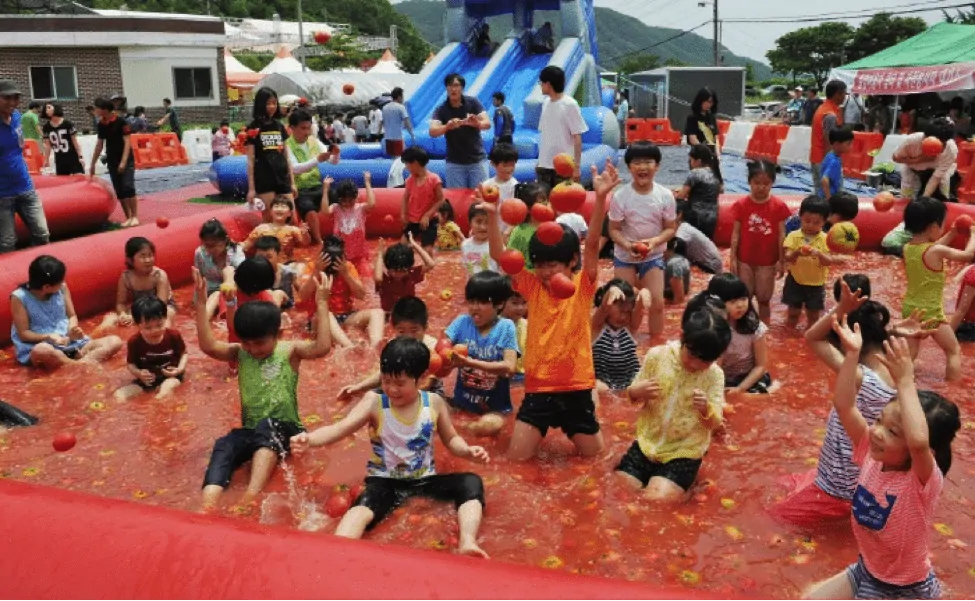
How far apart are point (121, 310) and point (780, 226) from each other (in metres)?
5.63

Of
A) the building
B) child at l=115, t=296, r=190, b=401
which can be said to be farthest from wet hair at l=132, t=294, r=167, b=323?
the building

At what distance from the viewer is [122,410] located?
18.5 ft

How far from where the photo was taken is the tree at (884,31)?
224 feet

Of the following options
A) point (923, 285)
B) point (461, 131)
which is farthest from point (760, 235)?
point (461, 131)

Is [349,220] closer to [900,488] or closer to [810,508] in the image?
[810,508]

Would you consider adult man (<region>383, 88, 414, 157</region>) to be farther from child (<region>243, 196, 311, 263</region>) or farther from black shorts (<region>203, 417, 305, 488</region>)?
black shorts (<region>203, 417, 305, 488</region>)

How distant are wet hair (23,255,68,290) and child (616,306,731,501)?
466 cm

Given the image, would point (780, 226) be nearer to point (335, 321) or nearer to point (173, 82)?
point (335, 321)

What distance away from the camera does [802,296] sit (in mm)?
7168

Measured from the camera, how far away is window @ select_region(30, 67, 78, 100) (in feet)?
103

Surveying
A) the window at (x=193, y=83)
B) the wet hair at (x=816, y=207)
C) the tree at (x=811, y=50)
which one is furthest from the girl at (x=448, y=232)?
the tree at (x=811, y=50)

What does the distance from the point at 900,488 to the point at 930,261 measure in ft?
12.0

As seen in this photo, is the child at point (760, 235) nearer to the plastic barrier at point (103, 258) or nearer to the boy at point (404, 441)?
the boy at point (404, 441)

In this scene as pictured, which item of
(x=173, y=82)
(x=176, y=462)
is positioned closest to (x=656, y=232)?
(x=176, y=462)
